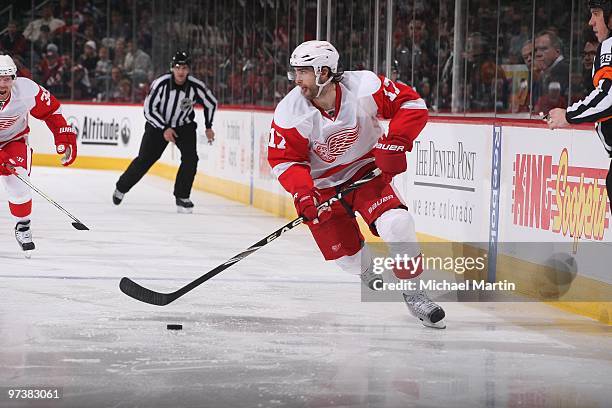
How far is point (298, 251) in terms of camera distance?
7.94m

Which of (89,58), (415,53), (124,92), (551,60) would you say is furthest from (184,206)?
(89,58)

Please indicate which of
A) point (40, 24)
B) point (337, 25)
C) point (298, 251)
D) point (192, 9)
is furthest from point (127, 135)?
point (298, 251)

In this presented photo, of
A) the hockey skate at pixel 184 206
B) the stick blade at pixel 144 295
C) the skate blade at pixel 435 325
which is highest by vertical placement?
the stick blade at pixel 144 295

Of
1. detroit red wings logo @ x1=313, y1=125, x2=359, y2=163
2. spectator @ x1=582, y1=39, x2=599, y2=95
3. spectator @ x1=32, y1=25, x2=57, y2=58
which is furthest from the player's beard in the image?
spectator @ x1=32, y1=25, x2=57, y2=58

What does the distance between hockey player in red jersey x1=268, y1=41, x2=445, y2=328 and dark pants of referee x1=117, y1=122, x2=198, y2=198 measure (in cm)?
560

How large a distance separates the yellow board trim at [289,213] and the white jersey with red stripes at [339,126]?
1.10m

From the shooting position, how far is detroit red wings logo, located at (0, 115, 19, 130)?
280 inches

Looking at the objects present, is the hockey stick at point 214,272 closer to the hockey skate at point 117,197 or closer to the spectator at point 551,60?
the spectator at point 551,60

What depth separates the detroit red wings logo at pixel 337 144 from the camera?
5137 millimetres

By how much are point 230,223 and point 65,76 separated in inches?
344

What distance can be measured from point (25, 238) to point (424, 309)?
10.0 ft

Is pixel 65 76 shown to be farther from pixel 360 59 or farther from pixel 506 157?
pixel 506 157

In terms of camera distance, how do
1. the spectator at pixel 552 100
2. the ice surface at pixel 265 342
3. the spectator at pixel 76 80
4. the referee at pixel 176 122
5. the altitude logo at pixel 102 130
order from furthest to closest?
the spectator at pixel 76 80 → the altitude logo at pixel 102 130 → the referee at pixel 176 122 → the spectator at pixel 552 100 → the ice surface at pixel 265 342

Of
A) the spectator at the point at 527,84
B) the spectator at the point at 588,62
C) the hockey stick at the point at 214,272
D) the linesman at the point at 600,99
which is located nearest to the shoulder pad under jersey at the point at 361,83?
the hockey stick at the point at 214,272
